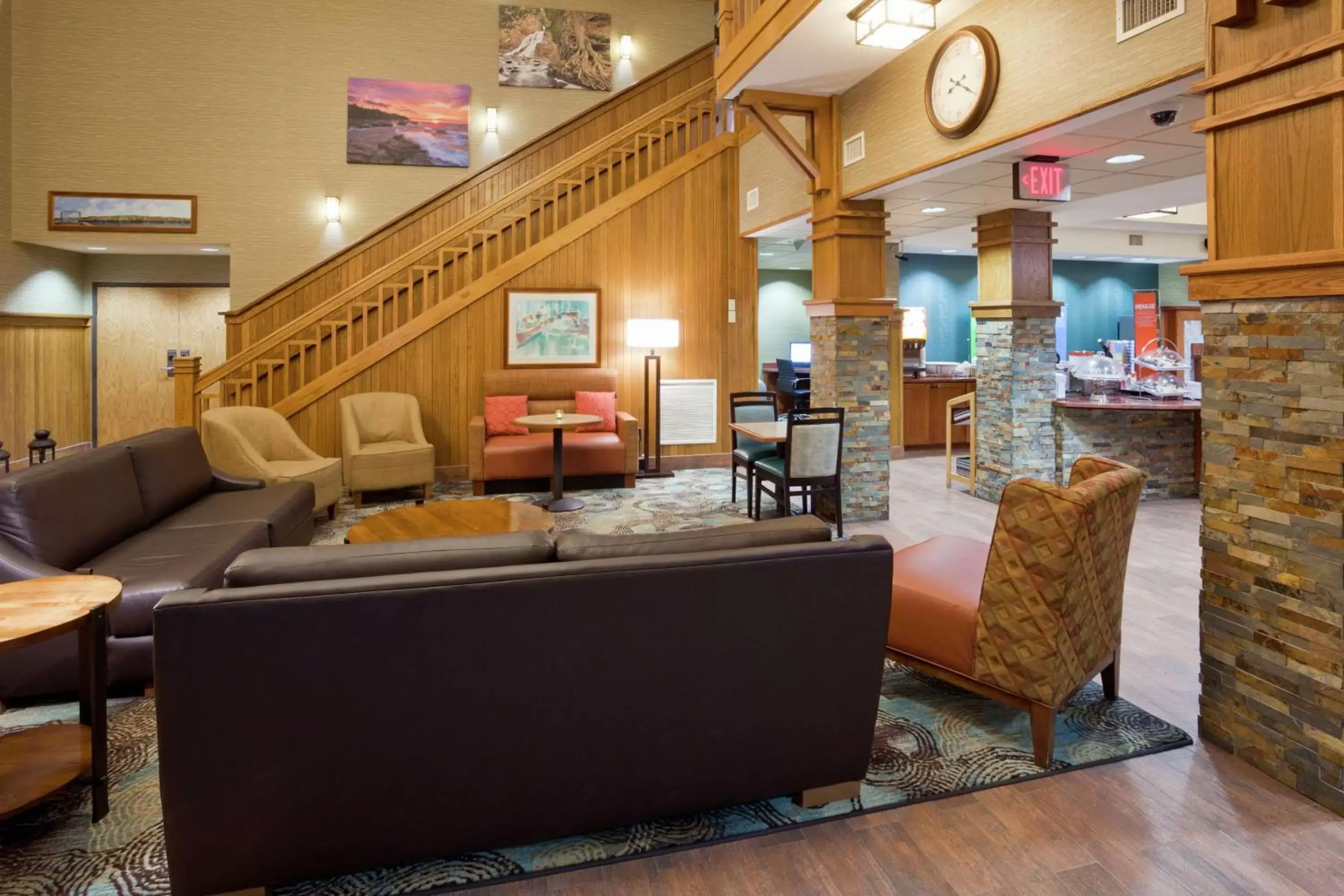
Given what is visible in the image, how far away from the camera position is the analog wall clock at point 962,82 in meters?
3.87

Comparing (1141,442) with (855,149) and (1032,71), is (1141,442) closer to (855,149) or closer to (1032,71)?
(855,149)

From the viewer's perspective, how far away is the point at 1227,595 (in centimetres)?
247

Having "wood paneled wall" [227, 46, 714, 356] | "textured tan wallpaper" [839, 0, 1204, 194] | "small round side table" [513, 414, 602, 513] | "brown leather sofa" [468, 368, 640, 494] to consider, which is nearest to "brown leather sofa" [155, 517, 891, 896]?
"textured tan wallpaper" [839, 0, 1204, 194]

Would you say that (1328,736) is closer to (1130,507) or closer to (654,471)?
(1130,507)

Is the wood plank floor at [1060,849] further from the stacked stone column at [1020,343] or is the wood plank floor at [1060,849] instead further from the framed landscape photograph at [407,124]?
the framed landscape photograph at [407,124]

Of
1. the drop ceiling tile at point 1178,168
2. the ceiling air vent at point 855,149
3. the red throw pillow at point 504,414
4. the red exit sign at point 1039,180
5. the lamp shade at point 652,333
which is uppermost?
the ceiling air vent at point 855,149

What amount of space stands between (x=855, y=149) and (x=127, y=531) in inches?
190

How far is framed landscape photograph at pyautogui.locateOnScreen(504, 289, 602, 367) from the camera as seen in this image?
7965 millimetres

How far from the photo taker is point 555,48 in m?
9.55

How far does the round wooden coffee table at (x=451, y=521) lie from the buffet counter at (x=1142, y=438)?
4673 mm

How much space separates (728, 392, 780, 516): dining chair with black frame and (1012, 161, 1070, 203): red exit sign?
240 cm

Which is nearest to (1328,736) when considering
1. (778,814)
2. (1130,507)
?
(1130,507)

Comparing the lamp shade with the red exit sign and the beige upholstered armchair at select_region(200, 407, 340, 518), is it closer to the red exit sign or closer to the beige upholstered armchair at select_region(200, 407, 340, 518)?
the beige upholstered armchair at select_region(200, 407, 340, 518)

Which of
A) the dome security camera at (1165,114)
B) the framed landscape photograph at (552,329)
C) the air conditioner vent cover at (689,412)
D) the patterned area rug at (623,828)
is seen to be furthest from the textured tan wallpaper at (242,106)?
the patterned area rug at (623,828)
